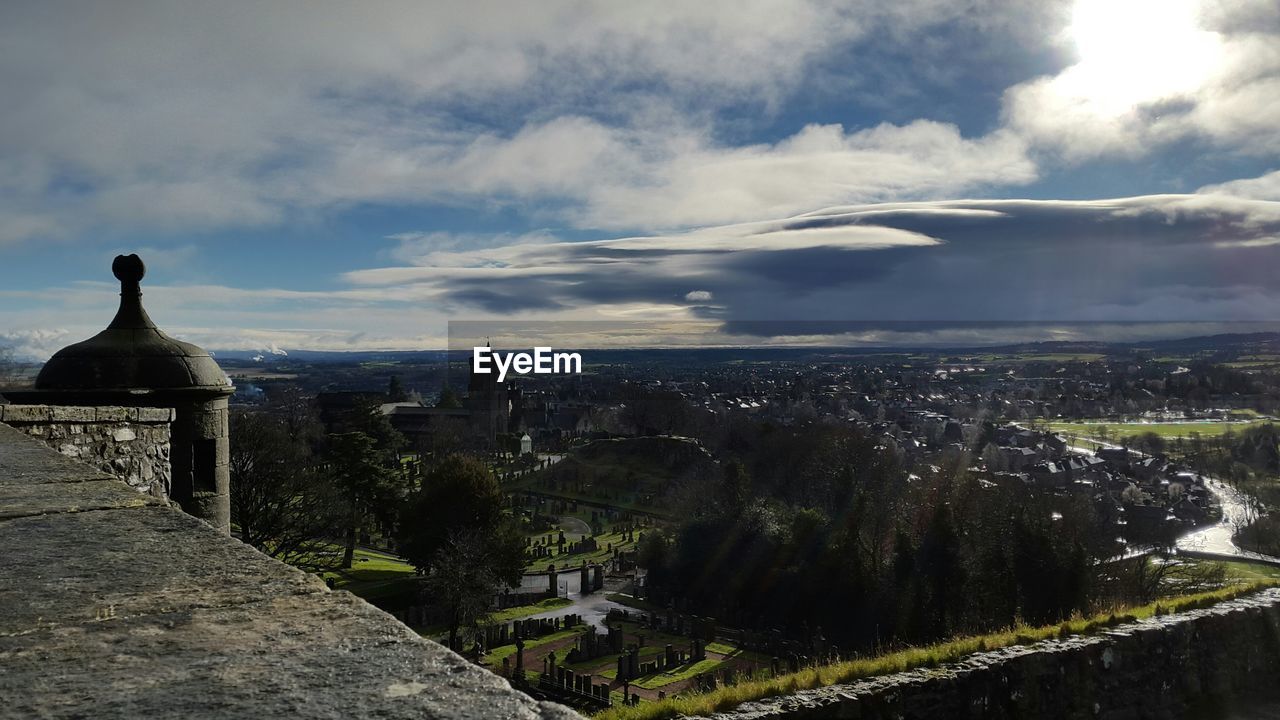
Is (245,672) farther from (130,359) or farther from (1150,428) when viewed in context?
(1150,428)

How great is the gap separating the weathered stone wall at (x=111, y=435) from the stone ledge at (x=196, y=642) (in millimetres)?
3307

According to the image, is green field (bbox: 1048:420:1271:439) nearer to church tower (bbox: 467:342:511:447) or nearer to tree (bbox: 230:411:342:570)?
church tower (bbox: 467:342:511:447)

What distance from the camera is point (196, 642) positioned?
5.58ft

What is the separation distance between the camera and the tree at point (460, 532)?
1111 inches

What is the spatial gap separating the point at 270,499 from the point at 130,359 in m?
17.9

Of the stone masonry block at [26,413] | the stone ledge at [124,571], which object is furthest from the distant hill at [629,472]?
the stone ledge at [124,571]

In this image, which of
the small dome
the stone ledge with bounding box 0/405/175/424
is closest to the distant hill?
the small dome

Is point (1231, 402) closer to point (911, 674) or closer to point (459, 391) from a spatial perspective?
point (459, 391)

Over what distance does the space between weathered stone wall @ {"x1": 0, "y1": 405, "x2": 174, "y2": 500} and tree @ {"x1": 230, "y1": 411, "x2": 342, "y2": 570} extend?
16.7 metres

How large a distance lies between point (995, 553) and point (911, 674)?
18.1 metres

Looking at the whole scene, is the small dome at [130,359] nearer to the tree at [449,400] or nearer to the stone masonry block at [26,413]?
the stone masonry block at [26,413]

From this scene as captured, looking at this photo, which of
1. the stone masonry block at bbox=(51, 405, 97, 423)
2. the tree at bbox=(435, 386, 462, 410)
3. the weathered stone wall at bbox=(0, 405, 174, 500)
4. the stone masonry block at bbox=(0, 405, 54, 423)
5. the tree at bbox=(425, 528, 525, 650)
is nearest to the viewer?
the stone masonry block at bbox=(0, 405, 54, 423)

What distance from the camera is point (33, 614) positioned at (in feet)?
5.90

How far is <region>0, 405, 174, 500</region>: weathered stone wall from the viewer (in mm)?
5362
